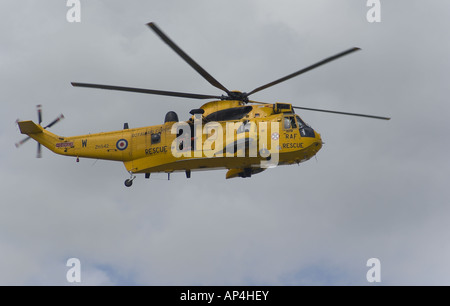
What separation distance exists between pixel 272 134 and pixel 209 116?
155 inches

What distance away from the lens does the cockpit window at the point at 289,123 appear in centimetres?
3559

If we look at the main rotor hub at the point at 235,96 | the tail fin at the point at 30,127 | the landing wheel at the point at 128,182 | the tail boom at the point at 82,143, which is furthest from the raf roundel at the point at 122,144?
the main rotor hub at the point at 235,96

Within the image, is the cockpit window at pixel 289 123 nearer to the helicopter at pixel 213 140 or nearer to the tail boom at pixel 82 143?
the helicopter at pixel 213 140

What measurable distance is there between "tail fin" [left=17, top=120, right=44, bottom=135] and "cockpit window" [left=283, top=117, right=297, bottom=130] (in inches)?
612

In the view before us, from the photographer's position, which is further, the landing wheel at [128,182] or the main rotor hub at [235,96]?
the landing wheel at [128,182]

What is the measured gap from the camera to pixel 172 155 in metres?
36.7

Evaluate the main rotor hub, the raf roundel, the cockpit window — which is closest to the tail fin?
the raf roundel

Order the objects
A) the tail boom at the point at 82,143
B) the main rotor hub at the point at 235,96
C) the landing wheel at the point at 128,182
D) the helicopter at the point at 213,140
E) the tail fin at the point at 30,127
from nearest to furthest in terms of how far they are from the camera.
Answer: the helicopter at the point at 213,140, the main rotor hub at the point at 235,96, the landing wheel at the point at 128,182, the tail boom at the point at 82,143, the tail fin at the point at 30,127

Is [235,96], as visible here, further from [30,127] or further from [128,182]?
[30,127]

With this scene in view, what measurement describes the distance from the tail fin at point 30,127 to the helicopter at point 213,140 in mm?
1402

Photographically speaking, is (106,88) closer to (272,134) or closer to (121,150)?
(121,150)

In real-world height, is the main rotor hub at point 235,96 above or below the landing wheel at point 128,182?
above

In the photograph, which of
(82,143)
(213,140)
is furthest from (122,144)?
(213,140)

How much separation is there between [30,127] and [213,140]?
1239 cm
